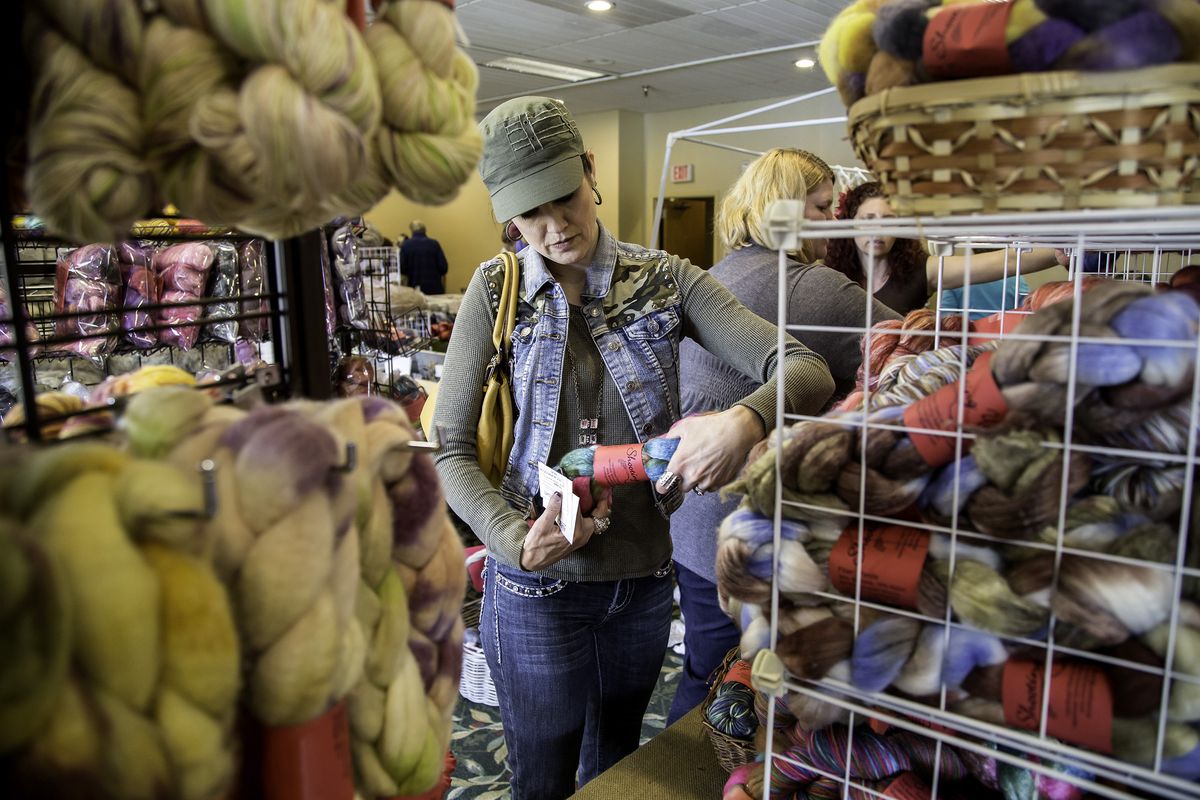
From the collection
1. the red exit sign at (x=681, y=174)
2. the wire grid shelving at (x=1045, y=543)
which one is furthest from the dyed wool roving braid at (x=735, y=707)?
the red exit sign at (x=681, y=174)

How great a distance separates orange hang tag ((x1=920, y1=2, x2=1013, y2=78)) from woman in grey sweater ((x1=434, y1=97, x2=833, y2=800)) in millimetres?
660

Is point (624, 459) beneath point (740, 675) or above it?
above

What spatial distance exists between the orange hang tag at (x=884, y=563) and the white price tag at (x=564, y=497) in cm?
53

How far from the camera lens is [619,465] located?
1.12m

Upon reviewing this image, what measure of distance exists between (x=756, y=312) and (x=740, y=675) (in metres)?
0.81

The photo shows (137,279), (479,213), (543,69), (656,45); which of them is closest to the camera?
(137,279)

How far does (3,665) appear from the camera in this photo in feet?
0.91

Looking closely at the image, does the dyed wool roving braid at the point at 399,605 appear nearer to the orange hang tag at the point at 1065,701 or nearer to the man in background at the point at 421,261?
the orange hang tag at the point at 1065,701

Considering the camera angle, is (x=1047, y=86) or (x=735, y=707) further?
(x=735, y=707)

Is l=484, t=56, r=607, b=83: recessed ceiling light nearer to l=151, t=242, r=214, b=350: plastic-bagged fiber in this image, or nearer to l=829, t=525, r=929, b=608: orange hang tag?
l=151, t=242, r=214, b=350: plastic-bagged fiber

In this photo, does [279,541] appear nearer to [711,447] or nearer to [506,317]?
[711,447]

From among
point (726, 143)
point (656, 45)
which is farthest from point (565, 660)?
point (726, 143)

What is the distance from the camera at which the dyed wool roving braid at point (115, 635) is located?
11.2 inches

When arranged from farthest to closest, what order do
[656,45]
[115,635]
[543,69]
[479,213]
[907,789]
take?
[479,213] → [543,69] → [656,45] → [907,789] → [115,635]
